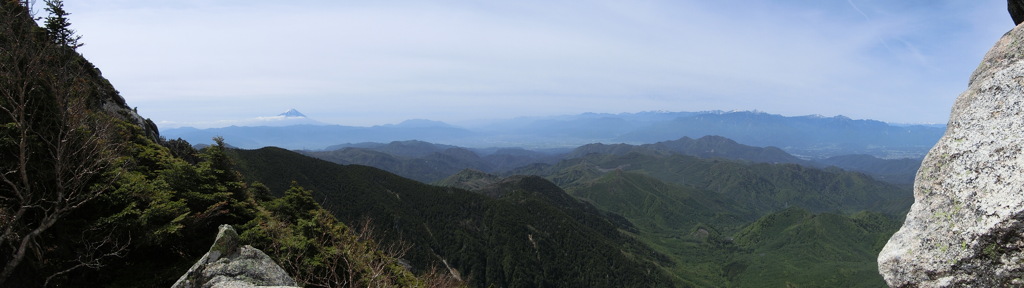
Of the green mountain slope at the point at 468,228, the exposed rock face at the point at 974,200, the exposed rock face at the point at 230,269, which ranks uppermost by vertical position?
the exposed rock face at the point at 974,200

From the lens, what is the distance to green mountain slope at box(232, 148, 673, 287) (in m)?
127

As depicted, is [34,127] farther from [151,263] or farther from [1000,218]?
[1000,218]

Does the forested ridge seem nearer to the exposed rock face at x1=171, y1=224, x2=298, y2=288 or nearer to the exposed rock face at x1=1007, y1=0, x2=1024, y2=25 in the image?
the exposed rock face at x1=171, y1=224, x2=298, y2=288

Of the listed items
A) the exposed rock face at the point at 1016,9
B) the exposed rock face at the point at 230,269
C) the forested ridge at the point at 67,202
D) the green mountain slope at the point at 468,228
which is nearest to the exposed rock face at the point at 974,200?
the exposed rock face at the point at 1016,9

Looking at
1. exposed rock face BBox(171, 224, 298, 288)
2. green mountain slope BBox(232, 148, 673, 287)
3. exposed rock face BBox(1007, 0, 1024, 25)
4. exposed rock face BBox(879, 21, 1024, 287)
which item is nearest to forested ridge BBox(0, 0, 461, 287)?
exposed rock face BBox(171, 224, 298, 288)

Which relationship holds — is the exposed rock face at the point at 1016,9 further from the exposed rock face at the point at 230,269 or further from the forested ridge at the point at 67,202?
the forested ridge at the point at 67,202

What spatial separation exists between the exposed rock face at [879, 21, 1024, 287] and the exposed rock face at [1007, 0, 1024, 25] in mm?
5437

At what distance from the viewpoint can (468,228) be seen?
153875 mm

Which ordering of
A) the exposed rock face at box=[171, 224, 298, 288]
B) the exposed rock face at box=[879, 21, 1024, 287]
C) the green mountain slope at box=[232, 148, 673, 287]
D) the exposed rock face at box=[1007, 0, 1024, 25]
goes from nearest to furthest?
the exposed rock face at box=[879, 21, 1024, 287]
the exposed rock face at box=[1007, 0, 1024, 25]
the exposed rock face at box=[171, 224, 298, 288]
the green mountain slope at box=[232, 148, 673, 287]

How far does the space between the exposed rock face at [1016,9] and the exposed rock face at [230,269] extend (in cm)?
2306

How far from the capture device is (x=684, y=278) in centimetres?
19150

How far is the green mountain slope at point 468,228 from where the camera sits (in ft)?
418

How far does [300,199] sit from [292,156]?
117 m

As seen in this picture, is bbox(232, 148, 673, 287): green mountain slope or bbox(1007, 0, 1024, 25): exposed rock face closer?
bbox(1007, 0, 1024, 25): exposed rock face
